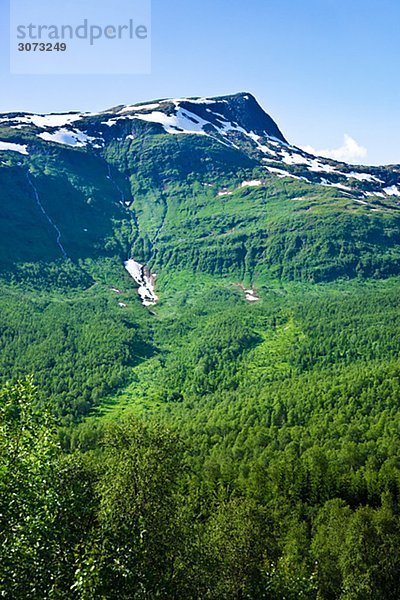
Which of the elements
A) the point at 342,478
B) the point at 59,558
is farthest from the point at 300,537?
the point at 59,558

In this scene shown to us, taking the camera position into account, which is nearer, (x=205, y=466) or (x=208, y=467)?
(x=208, y=467)

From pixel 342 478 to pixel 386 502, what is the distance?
37.9 ft

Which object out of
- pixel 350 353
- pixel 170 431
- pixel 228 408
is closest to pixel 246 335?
pixel 350 353

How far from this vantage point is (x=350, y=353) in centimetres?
17325

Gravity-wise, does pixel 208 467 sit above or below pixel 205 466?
above

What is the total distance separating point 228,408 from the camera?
13950 cm

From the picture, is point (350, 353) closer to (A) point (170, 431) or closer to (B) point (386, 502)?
(B) point (386, 502)

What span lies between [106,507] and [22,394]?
761cm

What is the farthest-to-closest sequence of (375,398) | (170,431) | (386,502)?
(375,398) → (386,502) → (170,431)

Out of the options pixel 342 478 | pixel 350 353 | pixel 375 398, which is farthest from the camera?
pixel 350 353

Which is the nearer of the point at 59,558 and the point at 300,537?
the point at 59,558

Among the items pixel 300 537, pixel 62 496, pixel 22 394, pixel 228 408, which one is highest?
pixel 22 394

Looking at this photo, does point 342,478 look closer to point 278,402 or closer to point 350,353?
point 278,402

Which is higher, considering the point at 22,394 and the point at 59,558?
the point at 22,394
